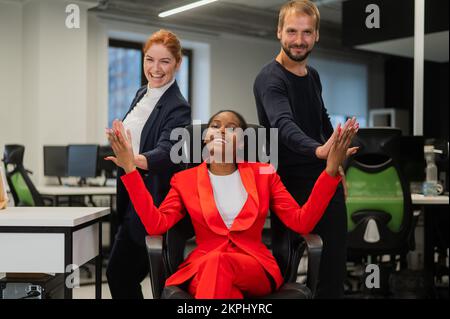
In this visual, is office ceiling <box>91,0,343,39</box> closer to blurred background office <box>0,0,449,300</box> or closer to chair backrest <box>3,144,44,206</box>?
blurred background office <box>0,0,449,300</box>

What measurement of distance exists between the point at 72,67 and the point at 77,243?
3392 millimetres

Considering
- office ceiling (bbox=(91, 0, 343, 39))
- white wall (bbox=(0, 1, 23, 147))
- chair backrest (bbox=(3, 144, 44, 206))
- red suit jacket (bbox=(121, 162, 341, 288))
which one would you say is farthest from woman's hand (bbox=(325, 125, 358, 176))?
chair backrest (bbox=(3, 144, 44, 206))

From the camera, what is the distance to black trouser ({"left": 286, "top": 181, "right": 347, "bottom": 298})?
6.73 feet

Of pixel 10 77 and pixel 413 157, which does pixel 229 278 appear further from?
pixel 10 77

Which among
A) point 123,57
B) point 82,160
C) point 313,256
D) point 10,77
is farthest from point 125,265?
point 123,57

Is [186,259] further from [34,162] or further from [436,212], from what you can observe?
[34,162]

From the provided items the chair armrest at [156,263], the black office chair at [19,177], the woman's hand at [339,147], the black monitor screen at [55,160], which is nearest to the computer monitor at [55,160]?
the black monitor screen at [55,160]

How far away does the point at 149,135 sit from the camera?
2.05 metres

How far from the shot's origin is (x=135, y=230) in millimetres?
2059

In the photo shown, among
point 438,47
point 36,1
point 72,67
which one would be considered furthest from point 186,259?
point 438,47

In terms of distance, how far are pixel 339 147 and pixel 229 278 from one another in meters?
0.56

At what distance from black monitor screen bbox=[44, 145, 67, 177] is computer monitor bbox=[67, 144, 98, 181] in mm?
238

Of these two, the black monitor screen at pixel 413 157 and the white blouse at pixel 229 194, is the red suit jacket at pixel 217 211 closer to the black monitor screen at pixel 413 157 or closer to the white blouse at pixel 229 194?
the white blouse at pixel 229 194

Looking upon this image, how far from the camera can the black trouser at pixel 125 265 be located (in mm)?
2082
